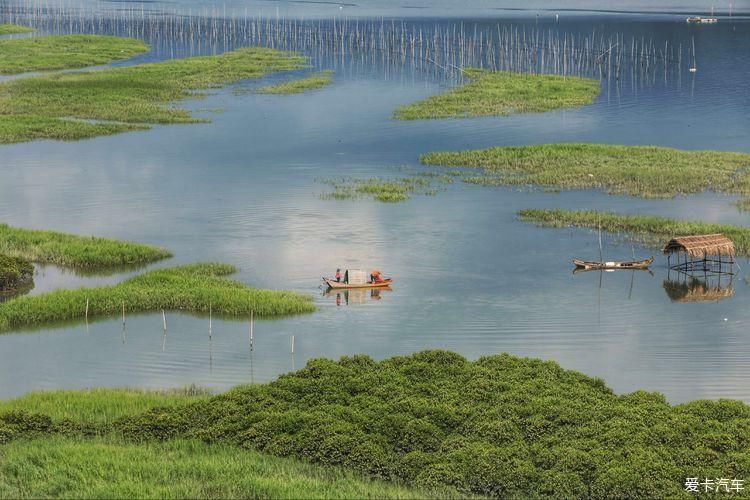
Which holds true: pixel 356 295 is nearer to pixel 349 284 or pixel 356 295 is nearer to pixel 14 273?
pixel 349 284

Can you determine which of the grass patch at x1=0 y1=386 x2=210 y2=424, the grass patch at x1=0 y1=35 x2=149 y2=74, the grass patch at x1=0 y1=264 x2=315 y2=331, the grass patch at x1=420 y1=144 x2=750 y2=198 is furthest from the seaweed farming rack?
the grass patch at x1=0 y1=386 x2=210 y2=424

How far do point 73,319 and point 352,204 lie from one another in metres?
24.6

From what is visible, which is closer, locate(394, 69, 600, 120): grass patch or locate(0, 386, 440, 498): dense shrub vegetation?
locate(0, 386, 440, 498): dense shrub vegetation

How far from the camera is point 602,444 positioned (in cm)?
2983

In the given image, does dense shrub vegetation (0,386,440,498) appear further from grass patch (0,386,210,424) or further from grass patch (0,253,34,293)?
grass patch (0,253,34,293)

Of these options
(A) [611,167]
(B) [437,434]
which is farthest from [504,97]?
(B) [437,434]

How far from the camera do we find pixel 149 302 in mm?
47438

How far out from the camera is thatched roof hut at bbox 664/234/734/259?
168 ft

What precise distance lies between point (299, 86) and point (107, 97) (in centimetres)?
2213

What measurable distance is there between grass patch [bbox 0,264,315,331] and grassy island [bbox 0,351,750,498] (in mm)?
11913

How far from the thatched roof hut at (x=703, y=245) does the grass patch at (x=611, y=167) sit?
15.5 metres

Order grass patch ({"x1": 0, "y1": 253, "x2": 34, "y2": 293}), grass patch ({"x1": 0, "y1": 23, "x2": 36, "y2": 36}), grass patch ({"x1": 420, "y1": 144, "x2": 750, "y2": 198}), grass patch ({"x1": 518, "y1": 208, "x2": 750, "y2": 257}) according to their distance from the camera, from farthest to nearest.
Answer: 1. grass patch ({"x1": 0, "y1": 23, "x2": 36, "y2": 36})
2. grass patch ({"x1": 420, "y1": 144, "x2": 750, "y2": 198})
3. grass patch ({"x1": 518, "y1": 208, "x2": 750, "y2": 257})
4. grass patch ({"x1": 0, "y1": 253, "x2": 34, "y2": 293})

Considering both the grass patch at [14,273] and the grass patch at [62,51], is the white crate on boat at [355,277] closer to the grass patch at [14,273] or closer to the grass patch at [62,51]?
the grass patch at [14,273]

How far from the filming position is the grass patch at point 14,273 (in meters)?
49.9
